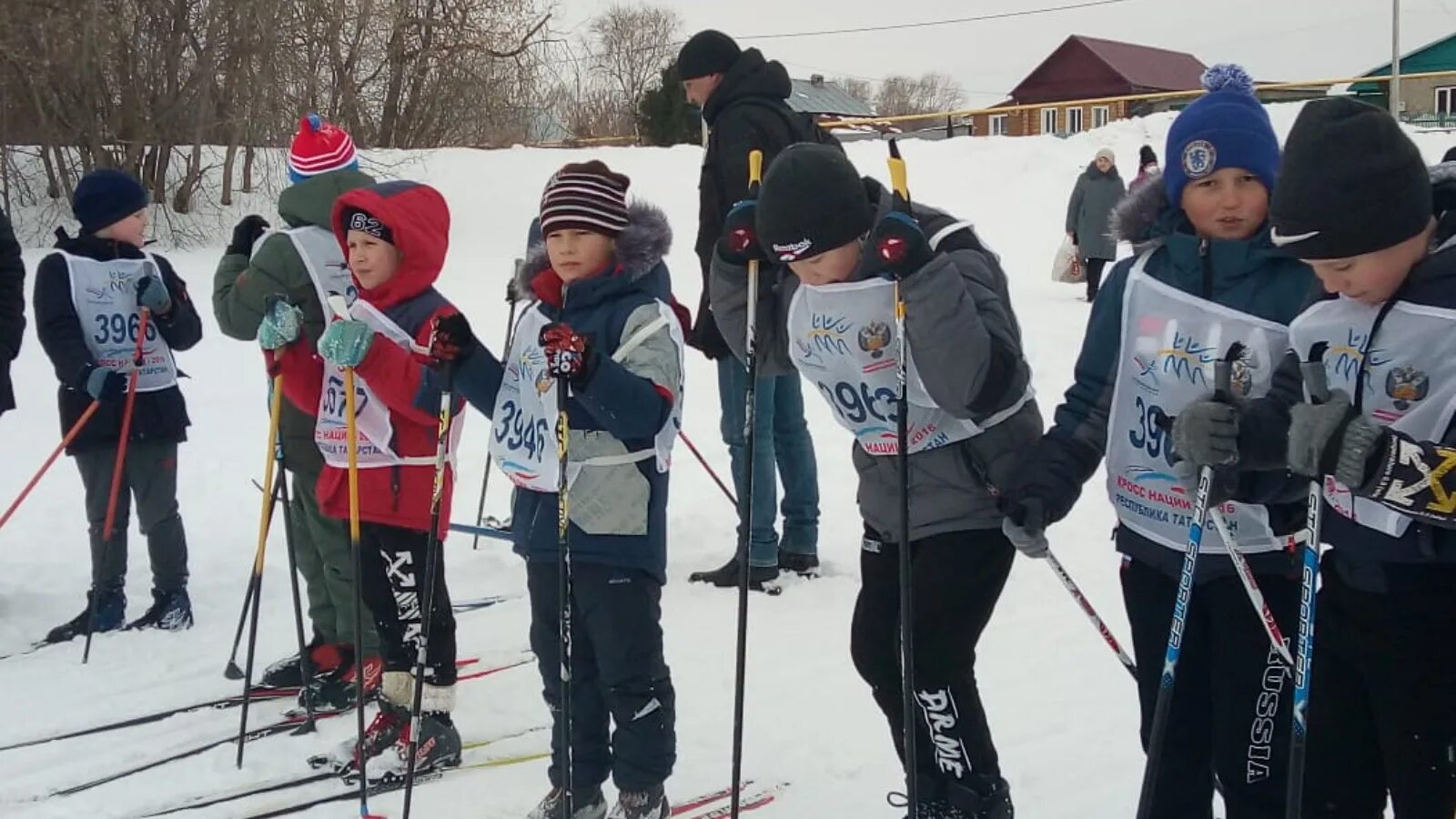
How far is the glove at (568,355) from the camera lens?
2.91 meters

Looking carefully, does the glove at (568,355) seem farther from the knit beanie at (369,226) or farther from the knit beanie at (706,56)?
the knit beanie at (706,56)

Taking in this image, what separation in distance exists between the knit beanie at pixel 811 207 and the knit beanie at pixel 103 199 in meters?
3.39

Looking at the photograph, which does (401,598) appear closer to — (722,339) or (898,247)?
(722,339)

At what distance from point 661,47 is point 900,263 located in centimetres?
4073

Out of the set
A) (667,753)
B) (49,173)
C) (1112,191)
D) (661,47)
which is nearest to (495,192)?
(49,173)

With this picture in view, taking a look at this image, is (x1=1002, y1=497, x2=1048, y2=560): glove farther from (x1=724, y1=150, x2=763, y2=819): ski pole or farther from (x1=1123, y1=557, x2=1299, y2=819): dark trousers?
(x1=724, y1=150, x2=763, y2=819): ski pole

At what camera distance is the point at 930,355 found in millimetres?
2771

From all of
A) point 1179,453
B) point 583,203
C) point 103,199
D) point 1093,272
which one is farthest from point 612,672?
point 1093,272

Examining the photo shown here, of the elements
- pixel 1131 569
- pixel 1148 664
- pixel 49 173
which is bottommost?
pixel 1148 664

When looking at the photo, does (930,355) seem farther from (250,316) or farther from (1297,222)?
Result: (250,316)

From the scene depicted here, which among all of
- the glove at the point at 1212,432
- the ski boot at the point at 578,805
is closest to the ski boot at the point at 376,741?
the ski boot at the point at 578,805

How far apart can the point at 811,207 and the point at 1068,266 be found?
12097 mm

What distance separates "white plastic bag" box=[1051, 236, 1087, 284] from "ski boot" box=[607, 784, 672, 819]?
11777 millimetres

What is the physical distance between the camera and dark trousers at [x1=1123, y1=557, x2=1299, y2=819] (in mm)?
2506
